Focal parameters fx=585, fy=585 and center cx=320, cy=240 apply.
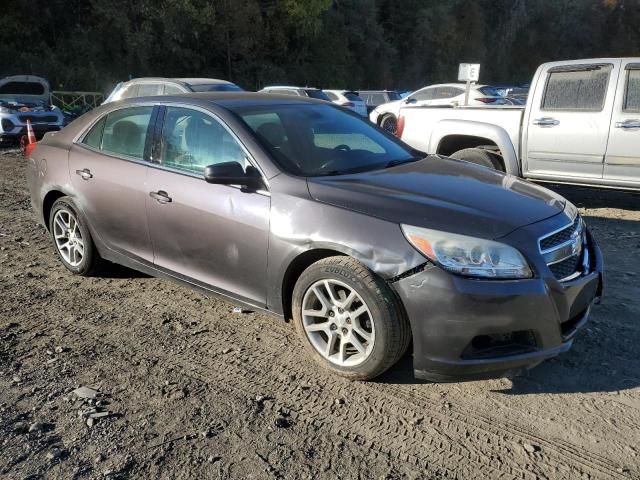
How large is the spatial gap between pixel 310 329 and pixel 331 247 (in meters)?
0.56

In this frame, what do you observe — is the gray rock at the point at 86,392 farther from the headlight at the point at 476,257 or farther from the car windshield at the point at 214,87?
the car windshield at the point at 214,87

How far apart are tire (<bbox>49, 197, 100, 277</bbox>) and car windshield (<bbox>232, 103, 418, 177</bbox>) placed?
180 cm

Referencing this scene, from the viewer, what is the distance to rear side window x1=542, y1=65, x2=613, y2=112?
6957mm

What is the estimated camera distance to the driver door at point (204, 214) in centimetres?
365

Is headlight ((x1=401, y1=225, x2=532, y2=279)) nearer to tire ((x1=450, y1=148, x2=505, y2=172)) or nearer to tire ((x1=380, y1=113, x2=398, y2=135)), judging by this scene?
tire ((x1=450, y1=148, x2=505, y2=172))

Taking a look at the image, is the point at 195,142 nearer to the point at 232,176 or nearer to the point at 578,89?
the point at 232,176

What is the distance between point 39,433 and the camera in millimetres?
2908

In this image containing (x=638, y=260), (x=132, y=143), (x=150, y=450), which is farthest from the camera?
(x=638, y=260)

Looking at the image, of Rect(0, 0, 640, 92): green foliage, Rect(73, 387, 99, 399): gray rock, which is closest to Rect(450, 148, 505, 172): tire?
Rect(73, 387, 99, 399): gray rock

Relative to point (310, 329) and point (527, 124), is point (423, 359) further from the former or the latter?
point (527, 124)

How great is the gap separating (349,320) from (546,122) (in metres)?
5.08

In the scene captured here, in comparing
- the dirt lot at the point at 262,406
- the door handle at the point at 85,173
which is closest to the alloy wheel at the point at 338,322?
the dirt lot at the point at 262,406

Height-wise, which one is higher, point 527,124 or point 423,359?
point 527,124

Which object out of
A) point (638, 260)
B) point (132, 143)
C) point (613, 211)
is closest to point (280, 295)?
point (132, 143)
